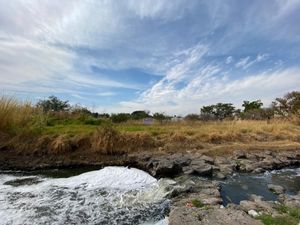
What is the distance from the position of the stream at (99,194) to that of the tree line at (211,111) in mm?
6387

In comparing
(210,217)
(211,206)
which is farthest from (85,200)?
(210,217)

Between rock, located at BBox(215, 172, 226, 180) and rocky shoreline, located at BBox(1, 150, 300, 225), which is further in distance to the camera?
rock, located at BBox(215, 172, 226, 180)

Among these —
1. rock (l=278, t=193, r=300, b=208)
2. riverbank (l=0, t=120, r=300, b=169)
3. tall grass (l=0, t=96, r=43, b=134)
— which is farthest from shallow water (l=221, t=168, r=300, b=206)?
tall grass (l=0, t=96, r=43, b=134)

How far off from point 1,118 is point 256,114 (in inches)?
767

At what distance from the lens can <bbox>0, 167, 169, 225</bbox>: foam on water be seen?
463 cm

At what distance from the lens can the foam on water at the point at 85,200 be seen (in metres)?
4.63

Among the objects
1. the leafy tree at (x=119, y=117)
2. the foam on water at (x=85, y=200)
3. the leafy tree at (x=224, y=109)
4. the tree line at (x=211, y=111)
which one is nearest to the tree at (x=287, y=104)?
the tree line at (x=211, y=111)

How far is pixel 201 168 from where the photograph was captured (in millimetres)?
7492

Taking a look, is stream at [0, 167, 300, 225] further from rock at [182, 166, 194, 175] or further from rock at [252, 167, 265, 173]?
rock at [182, 166, 194, 175]

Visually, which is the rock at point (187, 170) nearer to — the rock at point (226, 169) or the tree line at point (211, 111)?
the rock at point (226, 169)

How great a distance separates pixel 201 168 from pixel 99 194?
2.98 m

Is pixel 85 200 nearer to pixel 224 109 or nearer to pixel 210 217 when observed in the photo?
pixel 210 217

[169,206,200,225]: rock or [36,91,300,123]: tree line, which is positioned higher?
[36,91,300,123]: tree line

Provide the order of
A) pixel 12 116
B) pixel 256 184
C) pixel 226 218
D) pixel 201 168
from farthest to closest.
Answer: pixel 12 116 < pixel 201 168 < pixel 256 184 < pixel 226 218
